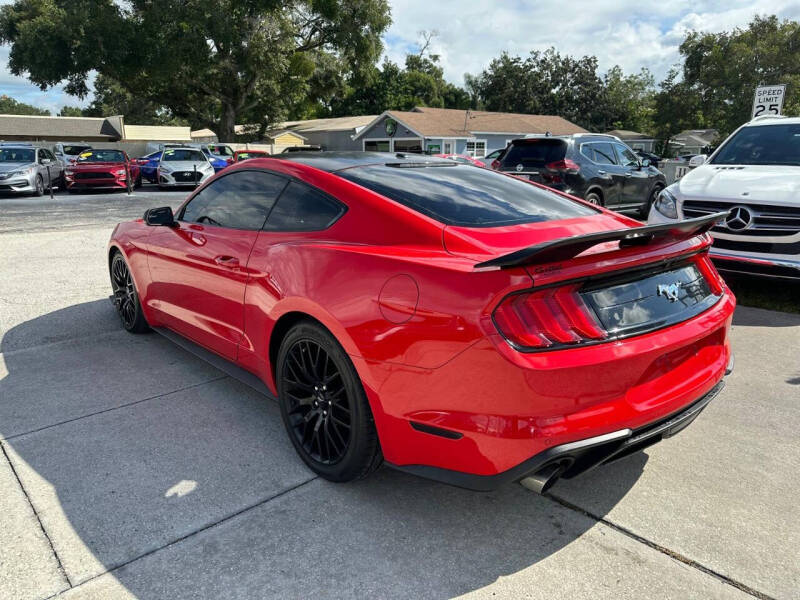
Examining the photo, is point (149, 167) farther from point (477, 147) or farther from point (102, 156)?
point (477, 147)

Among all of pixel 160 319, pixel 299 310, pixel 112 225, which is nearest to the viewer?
pixel 299 310

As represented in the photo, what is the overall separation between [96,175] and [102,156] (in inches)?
58.9

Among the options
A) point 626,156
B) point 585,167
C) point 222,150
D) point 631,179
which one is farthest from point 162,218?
point 222,150

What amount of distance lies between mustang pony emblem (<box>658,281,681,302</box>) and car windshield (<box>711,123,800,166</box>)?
5.23 meters

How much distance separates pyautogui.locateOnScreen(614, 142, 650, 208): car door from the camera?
11.5 meters

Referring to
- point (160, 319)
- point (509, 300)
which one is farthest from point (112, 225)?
point (509, 300)

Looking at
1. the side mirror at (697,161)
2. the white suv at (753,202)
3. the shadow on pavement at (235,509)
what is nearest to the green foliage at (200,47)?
the side mirror at (697,161)

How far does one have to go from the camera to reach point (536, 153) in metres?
10.9

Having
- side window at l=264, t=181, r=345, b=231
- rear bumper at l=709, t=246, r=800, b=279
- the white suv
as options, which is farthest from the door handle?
rear bumper at l=709, t=246, r=800, b=279

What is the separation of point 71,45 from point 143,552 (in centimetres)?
3709

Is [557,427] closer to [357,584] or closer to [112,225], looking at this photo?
[357,584]

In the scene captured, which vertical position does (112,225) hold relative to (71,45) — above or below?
below

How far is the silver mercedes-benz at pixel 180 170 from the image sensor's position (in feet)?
68.1

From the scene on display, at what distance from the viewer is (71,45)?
105 ft
